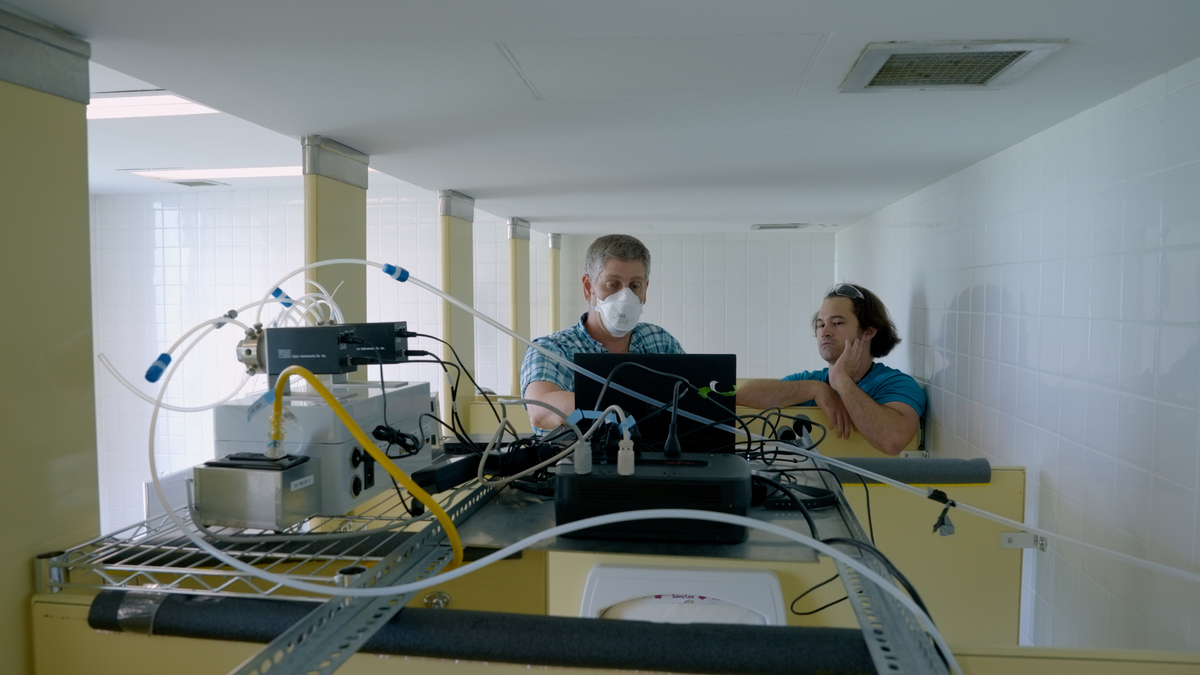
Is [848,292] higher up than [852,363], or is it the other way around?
[848,292]

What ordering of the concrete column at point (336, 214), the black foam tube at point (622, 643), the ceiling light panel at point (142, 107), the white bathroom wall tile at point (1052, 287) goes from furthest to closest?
the ceiling light panel at point (142, 107)
the concrete column at point (336, 214)
the white bathroom wall tile at point (1052, 287)
the black foam tube at point (622, 643)

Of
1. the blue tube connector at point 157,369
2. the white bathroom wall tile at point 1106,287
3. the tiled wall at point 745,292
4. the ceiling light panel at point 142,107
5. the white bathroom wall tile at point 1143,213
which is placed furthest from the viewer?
the tiled wall at point 745,292

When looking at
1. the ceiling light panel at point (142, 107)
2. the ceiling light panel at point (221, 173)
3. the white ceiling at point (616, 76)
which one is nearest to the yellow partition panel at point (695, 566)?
the white ceiling at point (616, 76)

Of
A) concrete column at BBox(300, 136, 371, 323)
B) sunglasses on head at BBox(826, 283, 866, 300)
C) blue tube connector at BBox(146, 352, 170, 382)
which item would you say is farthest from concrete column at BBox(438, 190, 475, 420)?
blue tube connector at BBox(146, 352, 170, 382)

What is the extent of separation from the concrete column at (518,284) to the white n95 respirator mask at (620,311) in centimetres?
198

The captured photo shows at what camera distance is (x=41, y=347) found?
1.07 metres

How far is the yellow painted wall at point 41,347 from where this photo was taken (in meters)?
1.01

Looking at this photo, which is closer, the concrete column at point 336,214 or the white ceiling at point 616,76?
the white ceiling at point 616,76

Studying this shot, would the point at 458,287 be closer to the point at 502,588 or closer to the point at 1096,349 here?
the point at 502,588

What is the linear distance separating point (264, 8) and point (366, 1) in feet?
0.55

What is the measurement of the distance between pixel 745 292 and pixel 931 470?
348 cm

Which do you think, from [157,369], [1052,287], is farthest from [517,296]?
[157,369]

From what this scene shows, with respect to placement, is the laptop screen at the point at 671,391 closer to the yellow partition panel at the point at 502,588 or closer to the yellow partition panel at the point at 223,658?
the yellow partition panel at the point at 502,588

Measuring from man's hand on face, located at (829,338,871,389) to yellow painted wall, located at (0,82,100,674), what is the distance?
2232 mm
